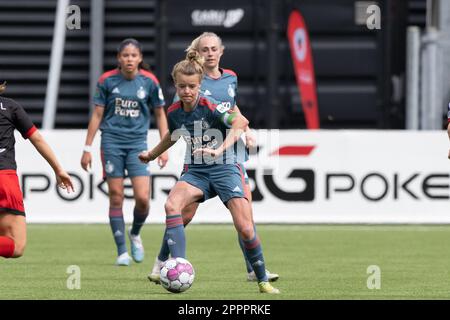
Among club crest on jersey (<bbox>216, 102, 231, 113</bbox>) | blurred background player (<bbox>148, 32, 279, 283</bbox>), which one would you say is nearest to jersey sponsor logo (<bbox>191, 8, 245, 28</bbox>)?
blurred background player (<bbox>148, 32, 279, 283</bbox>)

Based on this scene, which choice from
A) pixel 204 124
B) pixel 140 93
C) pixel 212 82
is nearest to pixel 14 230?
pixel 204 124

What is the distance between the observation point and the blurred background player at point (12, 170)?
10.1 m

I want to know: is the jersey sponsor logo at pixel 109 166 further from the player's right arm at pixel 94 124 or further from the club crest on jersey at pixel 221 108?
the club crest on jersey at pixel 221 108

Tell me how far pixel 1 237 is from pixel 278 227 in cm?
803

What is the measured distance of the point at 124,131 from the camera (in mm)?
13406

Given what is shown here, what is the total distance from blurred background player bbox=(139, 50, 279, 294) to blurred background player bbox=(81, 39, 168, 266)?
2.81 metres

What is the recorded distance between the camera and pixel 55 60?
77.6 ft

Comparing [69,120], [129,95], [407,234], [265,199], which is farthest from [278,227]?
[69,120]

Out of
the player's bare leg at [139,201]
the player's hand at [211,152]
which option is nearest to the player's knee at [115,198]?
the player's bare leg at [139,201]

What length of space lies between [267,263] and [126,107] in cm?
201

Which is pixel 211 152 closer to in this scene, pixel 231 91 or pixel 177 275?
pixel 177 275

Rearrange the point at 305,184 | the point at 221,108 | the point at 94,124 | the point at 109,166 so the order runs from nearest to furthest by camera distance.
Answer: the point at 221,108
the point at 109,166
the point at 94,124
the point at 305,184

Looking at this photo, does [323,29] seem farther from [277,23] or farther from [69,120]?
[69,120]

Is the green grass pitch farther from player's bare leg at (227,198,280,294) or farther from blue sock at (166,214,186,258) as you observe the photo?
blue sock at (166,214,186,258)
